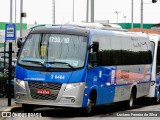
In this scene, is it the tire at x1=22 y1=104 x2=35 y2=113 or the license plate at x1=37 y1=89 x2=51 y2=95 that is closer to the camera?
the license plate at x1=37 y1=89 x2=51 y2=95

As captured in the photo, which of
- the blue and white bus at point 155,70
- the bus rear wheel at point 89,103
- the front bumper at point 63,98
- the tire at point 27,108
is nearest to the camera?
the front bumper at point 63,98

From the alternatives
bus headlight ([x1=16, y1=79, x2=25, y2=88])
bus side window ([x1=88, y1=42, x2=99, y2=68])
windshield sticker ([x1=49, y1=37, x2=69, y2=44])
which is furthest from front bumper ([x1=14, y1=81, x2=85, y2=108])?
windshield sticker ([x1=49, y1=37, x2=69, y2=44])

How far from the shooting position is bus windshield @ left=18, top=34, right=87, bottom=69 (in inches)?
810

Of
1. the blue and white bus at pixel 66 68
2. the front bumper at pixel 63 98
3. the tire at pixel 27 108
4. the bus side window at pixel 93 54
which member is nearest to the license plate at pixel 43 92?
the blue and white bus at pixel 66 68

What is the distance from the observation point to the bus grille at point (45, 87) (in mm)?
20125

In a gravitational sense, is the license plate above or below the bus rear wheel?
above

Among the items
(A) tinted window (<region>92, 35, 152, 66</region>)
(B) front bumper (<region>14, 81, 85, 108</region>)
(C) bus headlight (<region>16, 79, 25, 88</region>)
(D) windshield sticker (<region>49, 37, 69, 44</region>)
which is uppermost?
(D) windshield sticker (<region>49, 37, 69, 44</region>)

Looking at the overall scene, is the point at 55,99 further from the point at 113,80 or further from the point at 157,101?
the point at 157,101

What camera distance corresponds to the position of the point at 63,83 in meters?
20.1

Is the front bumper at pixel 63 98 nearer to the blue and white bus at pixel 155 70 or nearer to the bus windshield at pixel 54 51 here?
the bus windshield at pixel 54 51

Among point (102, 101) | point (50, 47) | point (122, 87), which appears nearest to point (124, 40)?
point (122, 87)

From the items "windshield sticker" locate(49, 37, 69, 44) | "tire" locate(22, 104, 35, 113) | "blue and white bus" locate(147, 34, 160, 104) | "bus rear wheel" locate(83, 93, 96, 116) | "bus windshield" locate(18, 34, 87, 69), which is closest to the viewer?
"bus windshield" locate(18, 34, 87, 69)

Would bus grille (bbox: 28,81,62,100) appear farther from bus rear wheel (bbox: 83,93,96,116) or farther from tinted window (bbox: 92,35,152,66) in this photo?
tinted window (bbox: 92,35,152,66)

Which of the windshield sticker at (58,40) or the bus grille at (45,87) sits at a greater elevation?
the windshield sticker at (58,40)
